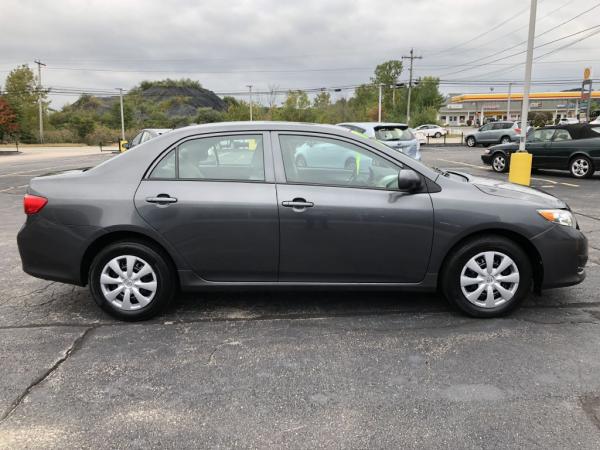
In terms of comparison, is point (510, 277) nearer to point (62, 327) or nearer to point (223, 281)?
point (223, 281)

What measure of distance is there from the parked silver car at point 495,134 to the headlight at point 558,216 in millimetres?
25348

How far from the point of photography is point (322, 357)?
345cm

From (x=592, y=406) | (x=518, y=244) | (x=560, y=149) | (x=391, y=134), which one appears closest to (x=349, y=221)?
(x=518, y=244)

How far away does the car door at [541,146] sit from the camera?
15.0m

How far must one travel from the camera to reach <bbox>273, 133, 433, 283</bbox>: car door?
12.7 feet

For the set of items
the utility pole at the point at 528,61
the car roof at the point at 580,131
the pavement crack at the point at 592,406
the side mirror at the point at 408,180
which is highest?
the utility pole at the point at 528,61

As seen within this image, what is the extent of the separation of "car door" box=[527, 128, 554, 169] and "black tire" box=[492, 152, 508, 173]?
110cm

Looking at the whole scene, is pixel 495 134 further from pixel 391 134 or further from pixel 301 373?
pixel 301 373

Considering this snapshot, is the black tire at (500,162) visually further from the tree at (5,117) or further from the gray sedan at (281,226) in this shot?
the tree at (5,117)

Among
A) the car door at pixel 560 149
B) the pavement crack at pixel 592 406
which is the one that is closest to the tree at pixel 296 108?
the car door at pixel 560 149

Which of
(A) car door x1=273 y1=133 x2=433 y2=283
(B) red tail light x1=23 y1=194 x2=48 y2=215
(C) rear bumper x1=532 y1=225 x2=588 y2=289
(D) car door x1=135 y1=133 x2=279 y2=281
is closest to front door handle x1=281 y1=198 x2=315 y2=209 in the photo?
(A) car door x1=273 y1=133 x2=433 y2=283

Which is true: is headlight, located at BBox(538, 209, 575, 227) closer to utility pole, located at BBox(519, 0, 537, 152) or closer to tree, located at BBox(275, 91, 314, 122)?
utility pole, located at BBox(519, 0, 537, 152)

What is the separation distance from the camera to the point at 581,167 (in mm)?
14367

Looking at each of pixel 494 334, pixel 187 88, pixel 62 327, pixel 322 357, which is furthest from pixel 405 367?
pixel 187 88
